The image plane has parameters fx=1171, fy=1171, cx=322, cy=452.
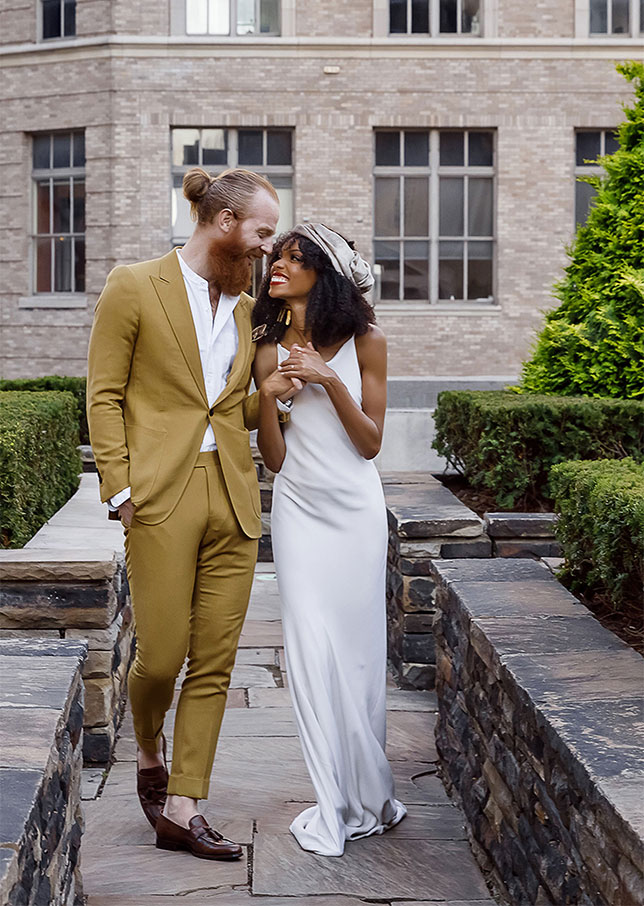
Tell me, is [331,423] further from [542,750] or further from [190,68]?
[190,68]

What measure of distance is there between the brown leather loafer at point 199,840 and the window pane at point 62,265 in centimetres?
1595

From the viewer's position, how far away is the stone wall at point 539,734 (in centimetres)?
241

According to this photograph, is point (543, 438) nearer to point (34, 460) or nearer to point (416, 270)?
point (34, 460)

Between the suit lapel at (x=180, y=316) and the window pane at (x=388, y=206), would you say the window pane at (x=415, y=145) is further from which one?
the suit lapel at (x=180, y=316)

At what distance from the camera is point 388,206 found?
59.6ft

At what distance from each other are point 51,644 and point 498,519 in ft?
9.74

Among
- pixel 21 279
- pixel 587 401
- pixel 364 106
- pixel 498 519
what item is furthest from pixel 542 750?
pixel 21 279

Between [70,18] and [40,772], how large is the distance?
17887 mm

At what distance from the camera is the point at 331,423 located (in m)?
3.95

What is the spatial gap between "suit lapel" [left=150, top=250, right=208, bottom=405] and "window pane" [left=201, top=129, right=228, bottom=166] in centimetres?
1478

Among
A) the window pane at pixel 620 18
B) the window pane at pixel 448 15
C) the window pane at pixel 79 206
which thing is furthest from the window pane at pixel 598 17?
the window pane at pixel 79 206

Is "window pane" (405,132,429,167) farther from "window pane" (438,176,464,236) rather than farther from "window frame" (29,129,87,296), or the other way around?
"window frame" (29,129,87,296)

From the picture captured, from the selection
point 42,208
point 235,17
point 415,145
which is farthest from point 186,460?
point 42,208

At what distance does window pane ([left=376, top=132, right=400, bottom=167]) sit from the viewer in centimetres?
1802
